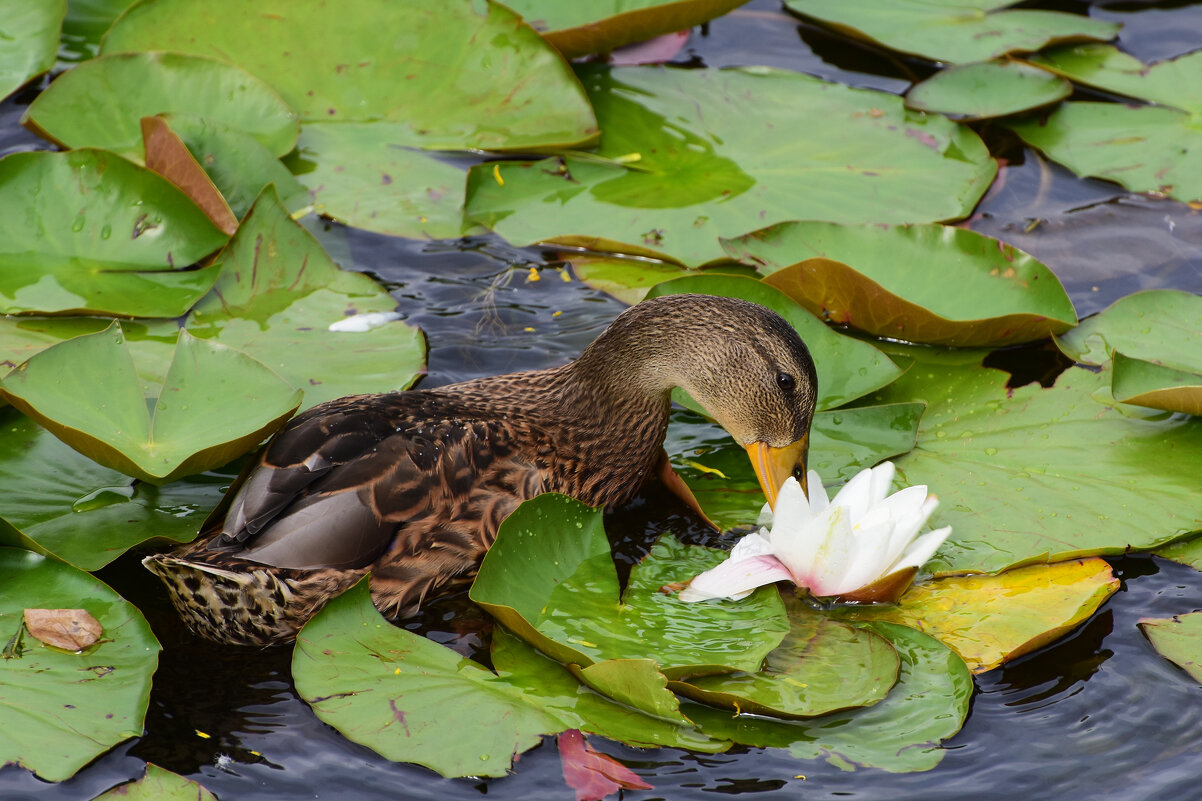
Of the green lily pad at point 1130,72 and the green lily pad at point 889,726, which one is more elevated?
the green lily pad at point 1130,72

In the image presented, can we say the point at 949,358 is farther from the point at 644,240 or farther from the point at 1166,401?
the point at 644,240

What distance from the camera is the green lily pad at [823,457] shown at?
4301 mm

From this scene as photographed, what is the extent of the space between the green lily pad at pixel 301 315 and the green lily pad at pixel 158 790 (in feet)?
4.99

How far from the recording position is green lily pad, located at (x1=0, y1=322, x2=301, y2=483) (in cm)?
360

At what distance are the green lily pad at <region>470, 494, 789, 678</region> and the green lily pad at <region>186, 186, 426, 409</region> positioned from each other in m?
0.96

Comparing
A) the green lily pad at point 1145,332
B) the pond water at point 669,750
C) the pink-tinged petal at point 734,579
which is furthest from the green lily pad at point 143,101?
the green lily pad at point 1145,332

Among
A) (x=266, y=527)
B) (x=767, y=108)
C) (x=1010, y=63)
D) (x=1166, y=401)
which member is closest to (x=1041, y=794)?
(x=1166, y=401)

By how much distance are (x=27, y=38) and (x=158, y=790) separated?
3857 millimetres

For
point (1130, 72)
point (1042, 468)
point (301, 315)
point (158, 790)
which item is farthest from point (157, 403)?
point (1130, 72)

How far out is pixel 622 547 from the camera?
169 inches

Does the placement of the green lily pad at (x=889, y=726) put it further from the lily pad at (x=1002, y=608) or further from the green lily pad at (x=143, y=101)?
the green lily pad at (x=143, y=101)

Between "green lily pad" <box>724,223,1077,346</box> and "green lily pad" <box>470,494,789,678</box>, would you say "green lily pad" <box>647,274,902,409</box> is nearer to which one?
"green lily pad" <box>724,223,1077,346</box>

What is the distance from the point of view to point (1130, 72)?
20.0 feet

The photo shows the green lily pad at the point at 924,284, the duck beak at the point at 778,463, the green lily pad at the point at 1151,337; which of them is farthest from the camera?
the green lily pad at the point at 924,284
